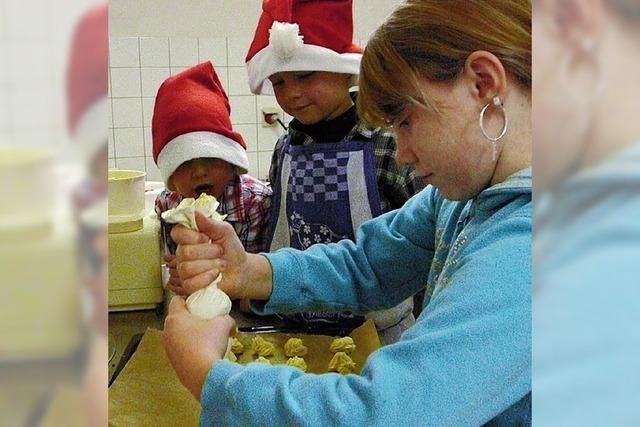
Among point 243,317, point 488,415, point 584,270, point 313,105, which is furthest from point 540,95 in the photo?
point 243,317

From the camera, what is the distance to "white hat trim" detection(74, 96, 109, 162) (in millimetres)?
326

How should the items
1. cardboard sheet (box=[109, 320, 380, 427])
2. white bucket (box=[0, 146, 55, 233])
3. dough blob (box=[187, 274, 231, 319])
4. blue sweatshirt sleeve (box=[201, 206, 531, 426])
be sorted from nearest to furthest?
white bucket (box=[0, 146, 55, 233])
blue sweatshirt sleeve (box=[201, 206, 531, 426])
dough blob (box=[187, 274, 231, 319])
cardboard sheet (box=[109, 320, 380, 427])

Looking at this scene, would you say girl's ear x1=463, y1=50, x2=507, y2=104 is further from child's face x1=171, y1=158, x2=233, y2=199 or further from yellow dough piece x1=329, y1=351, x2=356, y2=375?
child's face x1=171, y1=158, x2=233, y2=199

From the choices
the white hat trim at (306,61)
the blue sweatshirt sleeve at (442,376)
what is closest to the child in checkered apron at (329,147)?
the white hat trim at (306,61)

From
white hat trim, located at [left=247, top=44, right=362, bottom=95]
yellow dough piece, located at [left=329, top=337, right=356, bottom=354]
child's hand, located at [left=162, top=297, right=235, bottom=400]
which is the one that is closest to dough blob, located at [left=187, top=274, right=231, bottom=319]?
child's hand, located at [left=162, top=297, right=235, bottom=400]

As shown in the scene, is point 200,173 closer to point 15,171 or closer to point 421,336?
point 421,336

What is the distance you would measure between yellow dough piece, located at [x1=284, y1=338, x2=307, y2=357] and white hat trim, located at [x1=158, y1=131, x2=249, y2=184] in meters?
0.42

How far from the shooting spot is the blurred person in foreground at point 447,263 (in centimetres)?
48

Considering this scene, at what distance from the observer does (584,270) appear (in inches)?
15.6

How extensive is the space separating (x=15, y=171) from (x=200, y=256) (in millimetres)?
377

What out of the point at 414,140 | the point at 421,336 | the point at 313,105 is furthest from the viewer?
the point at 313,105

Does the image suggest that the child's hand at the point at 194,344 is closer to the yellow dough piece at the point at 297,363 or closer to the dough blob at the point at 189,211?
the dough blob at the point at 189,211

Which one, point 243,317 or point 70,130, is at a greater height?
point 70,130

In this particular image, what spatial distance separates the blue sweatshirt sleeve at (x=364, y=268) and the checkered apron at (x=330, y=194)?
1.04ft
